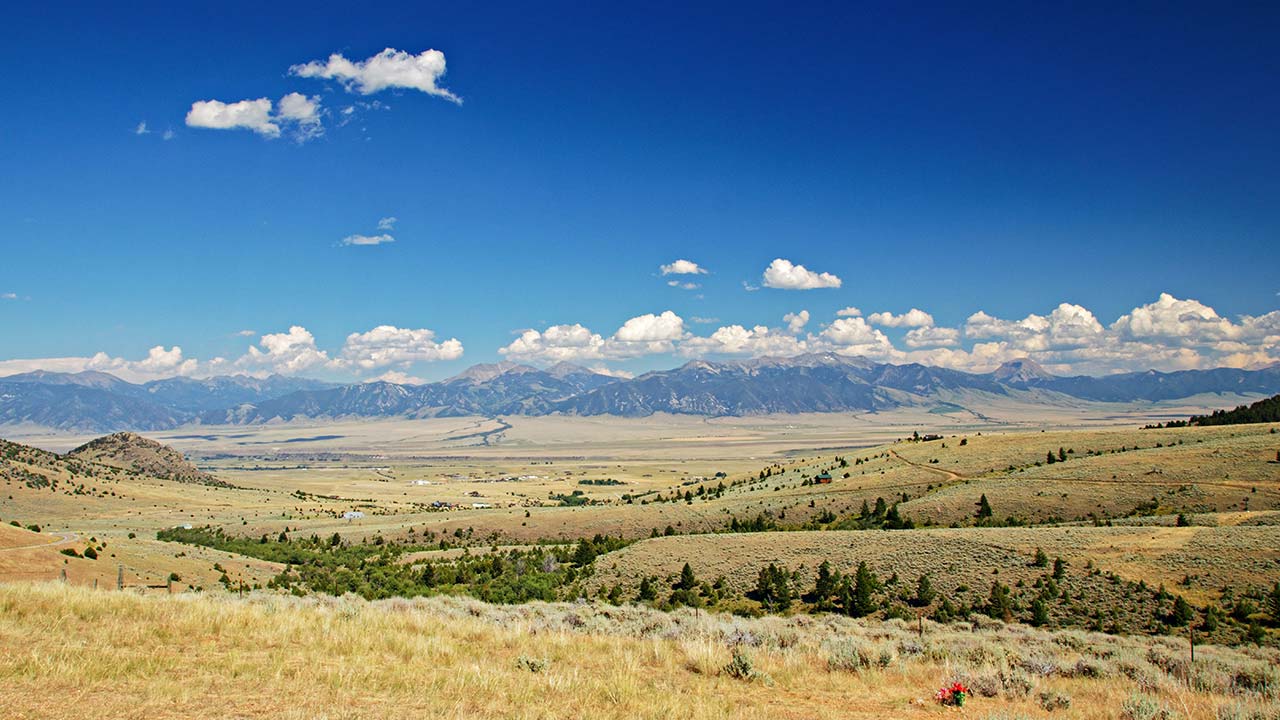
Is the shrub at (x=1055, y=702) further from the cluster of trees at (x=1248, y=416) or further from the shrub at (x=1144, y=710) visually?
the cluster of trees at (x=1248, y=416)

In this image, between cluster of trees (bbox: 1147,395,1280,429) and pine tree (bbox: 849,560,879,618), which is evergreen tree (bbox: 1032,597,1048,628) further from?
cluster of trees (bbox: 1147,395,1280,429)

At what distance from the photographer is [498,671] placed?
1172 centimetres

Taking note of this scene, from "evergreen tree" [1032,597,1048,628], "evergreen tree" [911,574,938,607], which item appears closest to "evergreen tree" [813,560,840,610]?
"evergreen tree" [911,574,938,607]

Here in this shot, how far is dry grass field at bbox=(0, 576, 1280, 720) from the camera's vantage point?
9609mm

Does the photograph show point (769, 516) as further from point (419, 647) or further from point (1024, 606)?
point (419, 647)

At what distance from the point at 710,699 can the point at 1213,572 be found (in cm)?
3341

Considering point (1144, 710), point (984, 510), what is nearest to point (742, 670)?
point (1144, 710)

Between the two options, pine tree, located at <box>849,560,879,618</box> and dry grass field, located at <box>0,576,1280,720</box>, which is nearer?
dry grass field, located at <box>0,576,1280,720</box>

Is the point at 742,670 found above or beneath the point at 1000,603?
above

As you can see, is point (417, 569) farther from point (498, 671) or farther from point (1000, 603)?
point (498, 671)

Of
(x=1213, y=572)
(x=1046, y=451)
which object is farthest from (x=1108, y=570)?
(x=1046, y=451)

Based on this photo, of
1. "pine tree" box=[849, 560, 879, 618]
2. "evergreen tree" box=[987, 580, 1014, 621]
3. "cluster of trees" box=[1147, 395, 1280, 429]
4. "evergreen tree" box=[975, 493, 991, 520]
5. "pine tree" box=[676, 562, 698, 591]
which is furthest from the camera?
"cluster of trees" box=[1147, 395, 1280, 429]

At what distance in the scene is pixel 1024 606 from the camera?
31.4 meters

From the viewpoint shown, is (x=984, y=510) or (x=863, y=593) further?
(x=984, y=510)
